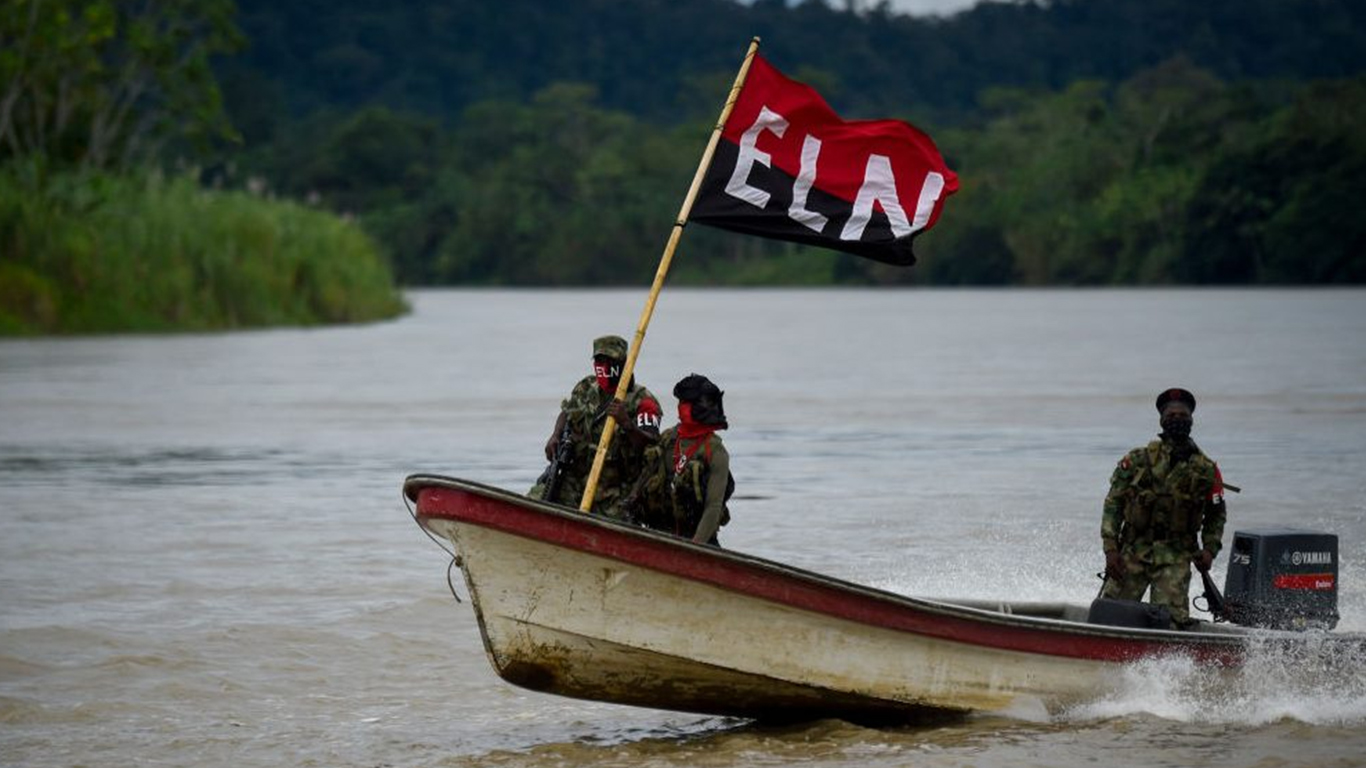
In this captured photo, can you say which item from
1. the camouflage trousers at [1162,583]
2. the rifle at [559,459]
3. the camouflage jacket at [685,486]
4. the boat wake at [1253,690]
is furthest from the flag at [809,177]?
the boat wake at [1253,690]

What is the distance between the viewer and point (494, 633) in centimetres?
→ 983

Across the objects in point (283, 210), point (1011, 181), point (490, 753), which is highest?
point (1011, 181)

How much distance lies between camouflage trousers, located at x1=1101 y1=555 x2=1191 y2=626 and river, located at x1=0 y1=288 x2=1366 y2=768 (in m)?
0.49

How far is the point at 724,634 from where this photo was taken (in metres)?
9.87

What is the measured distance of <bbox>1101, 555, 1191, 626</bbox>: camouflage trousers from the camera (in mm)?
10992

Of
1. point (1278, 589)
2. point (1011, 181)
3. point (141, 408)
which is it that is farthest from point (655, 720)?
point (1011, 181)

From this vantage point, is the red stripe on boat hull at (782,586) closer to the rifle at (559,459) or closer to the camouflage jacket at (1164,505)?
the camouflage jacket at (1164,505)

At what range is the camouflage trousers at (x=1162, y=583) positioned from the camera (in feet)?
36.1

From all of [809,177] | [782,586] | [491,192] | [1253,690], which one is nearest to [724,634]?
[782,586]

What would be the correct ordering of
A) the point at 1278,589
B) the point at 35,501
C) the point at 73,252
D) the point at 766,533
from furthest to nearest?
the point at 73,252 < the point at 35,501 < the point at 766,533 < the point at 1278,589

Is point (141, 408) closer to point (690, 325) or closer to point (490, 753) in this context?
point (490, 753)

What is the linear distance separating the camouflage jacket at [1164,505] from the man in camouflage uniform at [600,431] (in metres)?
2.23

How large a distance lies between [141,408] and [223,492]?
10.1m

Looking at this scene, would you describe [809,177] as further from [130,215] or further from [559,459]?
[130,215]
